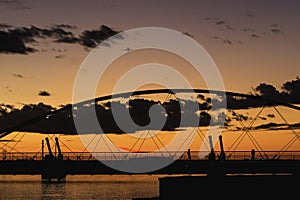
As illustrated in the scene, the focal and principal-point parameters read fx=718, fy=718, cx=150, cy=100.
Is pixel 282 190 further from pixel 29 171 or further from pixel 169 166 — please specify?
pixel 29 171

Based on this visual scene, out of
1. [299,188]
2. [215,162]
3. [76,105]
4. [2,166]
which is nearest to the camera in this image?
[299,188]

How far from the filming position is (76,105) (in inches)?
4102

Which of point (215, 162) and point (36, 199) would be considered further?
point (36, 199)

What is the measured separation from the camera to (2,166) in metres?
138

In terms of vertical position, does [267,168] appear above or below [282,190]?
above

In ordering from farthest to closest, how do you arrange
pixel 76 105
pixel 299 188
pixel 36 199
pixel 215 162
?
1. pixel 36 199
2. pixel 215 162
3. pixel 76 105
4. pixel 299 188

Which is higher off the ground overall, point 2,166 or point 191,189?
point 2,166

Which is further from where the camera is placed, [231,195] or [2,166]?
[2,166]

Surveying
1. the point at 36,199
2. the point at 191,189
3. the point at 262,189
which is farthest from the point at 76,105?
the point at 36,199

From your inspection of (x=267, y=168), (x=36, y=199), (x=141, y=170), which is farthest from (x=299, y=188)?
(x=36, y=199)

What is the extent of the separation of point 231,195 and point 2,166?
6513 cm

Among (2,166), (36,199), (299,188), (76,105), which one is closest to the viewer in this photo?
(299,188)

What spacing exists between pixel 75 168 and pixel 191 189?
51967mm

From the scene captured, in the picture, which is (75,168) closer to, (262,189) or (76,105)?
(76,105)
